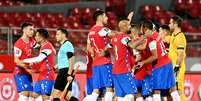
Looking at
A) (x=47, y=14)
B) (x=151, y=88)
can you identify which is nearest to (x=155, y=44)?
(x=151, y=88)

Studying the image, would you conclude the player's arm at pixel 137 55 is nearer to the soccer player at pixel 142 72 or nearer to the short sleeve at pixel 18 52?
the soccer player at pixel 142 72

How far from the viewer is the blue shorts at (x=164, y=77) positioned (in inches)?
583

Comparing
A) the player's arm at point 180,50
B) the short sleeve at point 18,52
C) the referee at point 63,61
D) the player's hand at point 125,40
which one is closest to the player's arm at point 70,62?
the referee at point 63,61

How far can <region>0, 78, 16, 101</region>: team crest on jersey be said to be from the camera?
60.7 ft

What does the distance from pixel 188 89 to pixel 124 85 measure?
19.7 ft

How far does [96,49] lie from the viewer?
49.8 feet

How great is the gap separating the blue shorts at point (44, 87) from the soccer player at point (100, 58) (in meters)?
0.91

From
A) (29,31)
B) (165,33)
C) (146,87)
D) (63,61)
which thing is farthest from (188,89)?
(29,31)

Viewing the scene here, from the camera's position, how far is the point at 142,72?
15172 millimetres

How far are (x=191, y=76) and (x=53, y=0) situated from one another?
9.40 metres

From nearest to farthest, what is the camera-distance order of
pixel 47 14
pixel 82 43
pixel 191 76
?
pixel 191 76, pixel 82 43, pixel 47 14

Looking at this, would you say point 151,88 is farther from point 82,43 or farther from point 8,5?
point 8,5

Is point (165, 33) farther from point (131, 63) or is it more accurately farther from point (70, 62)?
point (70, 62)

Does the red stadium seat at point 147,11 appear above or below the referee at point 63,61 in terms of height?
above
